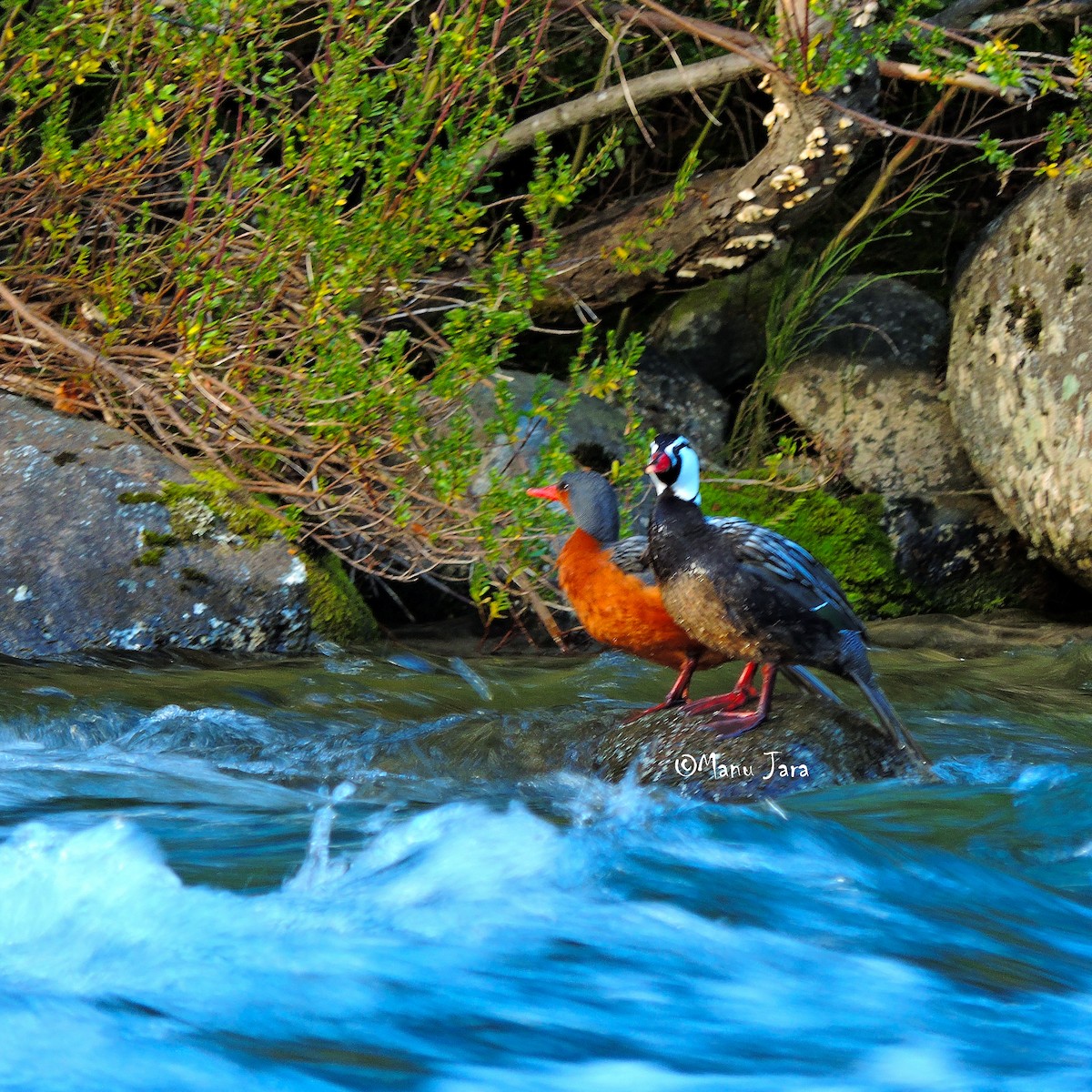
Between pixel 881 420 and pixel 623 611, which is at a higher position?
pixel 881 420

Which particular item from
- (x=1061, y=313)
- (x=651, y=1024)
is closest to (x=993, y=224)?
(x=1061, y=313)

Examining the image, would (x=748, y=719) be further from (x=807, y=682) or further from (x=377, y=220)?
(x=377, y=220)

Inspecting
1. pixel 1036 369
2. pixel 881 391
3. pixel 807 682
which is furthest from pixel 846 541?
pixel 807 682

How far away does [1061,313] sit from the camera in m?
7.26

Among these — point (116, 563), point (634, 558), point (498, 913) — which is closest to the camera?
point (498, 913)

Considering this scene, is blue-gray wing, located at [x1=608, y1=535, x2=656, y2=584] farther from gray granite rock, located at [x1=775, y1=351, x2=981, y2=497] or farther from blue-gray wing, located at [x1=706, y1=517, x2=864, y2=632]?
gray granite rock, located at [x1=775, y1=351, x2=981, y2=497]

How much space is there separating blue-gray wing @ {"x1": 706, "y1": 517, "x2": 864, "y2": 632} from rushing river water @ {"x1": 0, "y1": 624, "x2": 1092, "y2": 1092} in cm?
55

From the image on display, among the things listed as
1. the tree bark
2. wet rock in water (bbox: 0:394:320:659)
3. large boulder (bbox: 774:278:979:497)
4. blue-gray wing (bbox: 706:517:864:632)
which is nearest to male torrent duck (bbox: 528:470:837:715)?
blue-gray wing (bbox: 706:517:864:632)

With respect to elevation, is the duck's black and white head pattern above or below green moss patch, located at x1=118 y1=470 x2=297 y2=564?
above

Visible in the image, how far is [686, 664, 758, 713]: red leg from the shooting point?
4.55m

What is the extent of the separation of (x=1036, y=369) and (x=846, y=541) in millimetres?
1339

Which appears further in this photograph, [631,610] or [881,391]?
[881,391]

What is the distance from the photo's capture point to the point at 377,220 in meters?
5.61

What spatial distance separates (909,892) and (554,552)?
3.68 metres
